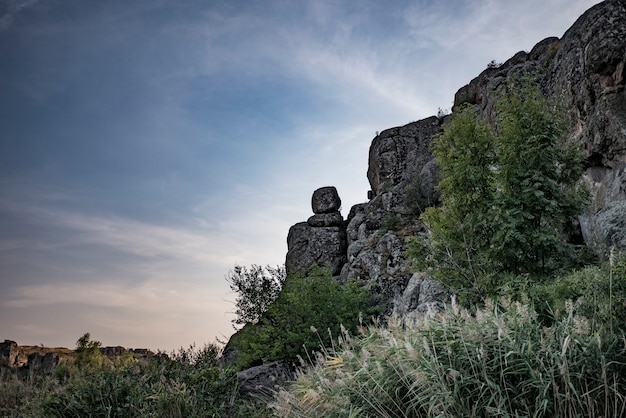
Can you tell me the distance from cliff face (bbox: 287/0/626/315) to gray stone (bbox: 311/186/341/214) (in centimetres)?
475

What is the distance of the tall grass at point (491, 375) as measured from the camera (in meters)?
4.48

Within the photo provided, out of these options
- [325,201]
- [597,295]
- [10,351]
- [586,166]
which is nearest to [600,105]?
[586,166]

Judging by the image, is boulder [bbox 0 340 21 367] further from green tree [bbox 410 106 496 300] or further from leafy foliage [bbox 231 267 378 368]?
green tree [bbox 410 106 496 300]

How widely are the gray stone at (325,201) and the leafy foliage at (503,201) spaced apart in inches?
806

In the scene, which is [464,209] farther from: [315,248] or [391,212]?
[315,248]

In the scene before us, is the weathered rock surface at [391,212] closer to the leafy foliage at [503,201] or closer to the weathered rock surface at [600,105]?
the leafy foliage at [503,201]

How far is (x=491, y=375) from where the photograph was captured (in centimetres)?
481

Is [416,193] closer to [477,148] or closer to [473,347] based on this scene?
[477,148]

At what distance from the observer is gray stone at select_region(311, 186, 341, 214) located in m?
34.0

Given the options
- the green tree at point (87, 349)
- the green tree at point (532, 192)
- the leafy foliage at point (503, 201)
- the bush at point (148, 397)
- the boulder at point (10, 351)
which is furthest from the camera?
the boulder at point (10, 351)

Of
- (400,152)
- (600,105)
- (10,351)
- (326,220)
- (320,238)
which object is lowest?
(10,351)

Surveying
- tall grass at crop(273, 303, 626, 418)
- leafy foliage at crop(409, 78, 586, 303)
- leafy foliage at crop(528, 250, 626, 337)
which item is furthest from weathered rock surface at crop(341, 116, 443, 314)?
tall grass at crop(273, 303, 626, 418)

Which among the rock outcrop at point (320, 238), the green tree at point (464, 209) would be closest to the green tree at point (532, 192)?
the green tree at point (464, 209)

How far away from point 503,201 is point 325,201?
22821mm
